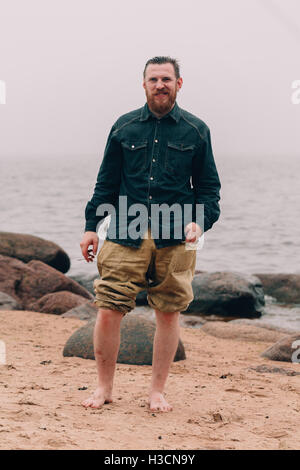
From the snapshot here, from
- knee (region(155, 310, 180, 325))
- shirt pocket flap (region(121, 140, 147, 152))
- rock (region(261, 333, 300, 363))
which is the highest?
shirt pocket flap (region(121, 140, 147, 152))

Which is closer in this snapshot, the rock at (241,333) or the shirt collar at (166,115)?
the shirt collar at (166,115)

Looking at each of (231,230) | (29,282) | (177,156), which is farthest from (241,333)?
(231,230)

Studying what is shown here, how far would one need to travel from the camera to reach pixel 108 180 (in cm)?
381

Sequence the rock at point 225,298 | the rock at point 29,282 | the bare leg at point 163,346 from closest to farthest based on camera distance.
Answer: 1. the bare leg at point 163,346
2. the rock at point 29,282
3. the rock at point 225,298

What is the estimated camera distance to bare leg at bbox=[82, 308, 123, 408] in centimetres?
364

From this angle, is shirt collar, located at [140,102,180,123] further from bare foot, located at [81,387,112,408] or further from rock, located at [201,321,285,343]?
rock, located at [201,321,285,343]

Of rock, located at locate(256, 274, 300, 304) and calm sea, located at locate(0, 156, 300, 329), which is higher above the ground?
rock, located at locate(256, 274, 300, 304)

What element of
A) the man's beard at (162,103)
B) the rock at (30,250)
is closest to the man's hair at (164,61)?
the man's beard at (162,103)

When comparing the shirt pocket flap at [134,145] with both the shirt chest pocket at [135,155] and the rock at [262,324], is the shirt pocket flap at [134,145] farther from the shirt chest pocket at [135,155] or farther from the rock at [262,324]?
the rock at [262,324]

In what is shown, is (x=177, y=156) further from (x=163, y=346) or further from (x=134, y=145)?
(x=163, y=346)

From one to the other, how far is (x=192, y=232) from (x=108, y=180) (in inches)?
24.5

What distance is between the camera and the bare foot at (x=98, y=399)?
3709 millimetres

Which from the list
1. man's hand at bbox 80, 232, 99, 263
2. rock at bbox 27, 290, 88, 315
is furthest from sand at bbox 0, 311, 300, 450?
rock at bbox 27, 290, 88, 315

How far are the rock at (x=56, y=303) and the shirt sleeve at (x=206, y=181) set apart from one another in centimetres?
548
